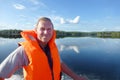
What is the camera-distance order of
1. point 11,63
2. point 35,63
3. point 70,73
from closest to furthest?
point 11,63 → point 35,63 → point 70,73

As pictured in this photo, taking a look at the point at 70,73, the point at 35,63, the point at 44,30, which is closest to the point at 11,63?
the point at 35,63

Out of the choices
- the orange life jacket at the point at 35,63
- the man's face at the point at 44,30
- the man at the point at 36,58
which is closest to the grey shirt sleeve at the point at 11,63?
the man at the point at 36,58

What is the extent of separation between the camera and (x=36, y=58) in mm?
2605

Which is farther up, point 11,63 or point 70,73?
point 11,63

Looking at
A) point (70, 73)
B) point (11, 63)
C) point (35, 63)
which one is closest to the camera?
point (11, 63)

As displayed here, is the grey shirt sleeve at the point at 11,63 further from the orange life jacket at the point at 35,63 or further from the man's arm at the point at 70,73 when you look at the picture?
the man's arm at the point at 70,73

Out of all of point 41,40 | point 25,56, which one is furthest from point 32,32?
point 25,56

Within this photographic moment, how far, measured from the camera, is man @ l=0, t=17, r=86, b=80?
7.80 feet

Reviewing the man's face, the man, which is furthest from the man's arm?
the man's face

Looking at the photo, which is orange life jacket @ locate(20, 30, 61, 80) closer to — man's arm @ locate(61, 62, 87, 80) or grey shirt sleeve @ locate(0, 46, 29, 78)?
grey shirt sleeve @ locate(0, 46, 29, 78)

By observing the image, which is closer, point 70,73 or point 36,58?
point 36,58

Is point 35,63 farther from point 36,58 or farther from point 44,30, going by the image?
point 44,30

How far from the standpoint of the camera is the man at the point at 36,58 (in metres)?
2.38

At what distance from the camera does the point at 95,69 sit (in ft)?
57.2
